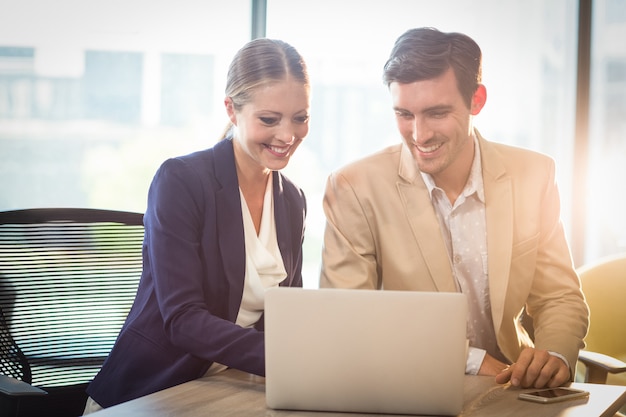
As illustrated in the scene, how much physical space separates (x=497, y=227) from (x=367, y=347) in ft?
2.99

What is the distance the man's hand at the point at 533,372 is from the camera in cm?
179

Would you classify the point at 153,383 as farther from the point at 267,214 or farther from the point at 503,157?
the point at 503,157

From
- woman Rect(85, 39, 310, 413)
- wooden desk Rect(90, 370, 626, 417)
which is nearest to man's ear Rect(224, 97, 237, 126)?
woman Rect(85, 39, 310, 413)

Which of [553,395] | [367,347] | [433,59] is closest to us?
[367,347]

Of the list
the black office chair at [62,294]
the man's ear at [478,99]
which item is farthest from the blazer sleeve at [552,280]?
the black office chair at [62,294]

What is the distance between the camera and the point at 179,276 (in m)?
1.93

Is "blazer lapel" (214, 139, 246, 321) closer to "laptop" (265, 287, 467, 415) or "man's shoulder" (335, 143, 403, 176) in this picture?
"man's shoulder" (335, 143, 403, 176)

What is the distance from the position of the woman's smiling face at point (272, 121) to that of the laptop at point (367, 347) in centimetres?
86

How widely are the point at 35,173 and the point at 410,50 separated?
7.76 ft

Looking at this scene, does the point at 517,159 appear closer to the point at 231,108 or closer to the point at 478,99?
the point at 478,99

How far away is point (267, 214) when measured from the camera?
2.27 meters

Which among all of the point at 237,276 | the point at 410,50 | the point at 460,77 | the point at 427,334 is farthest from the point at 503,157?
the point at 427,334

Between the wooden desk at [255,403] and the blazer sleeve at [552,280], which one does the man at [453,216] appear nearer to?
the blazer sleeve at [552,280]

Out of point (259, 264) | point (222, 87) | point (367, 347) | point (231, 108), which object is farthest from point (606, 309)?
point (222, 87)
